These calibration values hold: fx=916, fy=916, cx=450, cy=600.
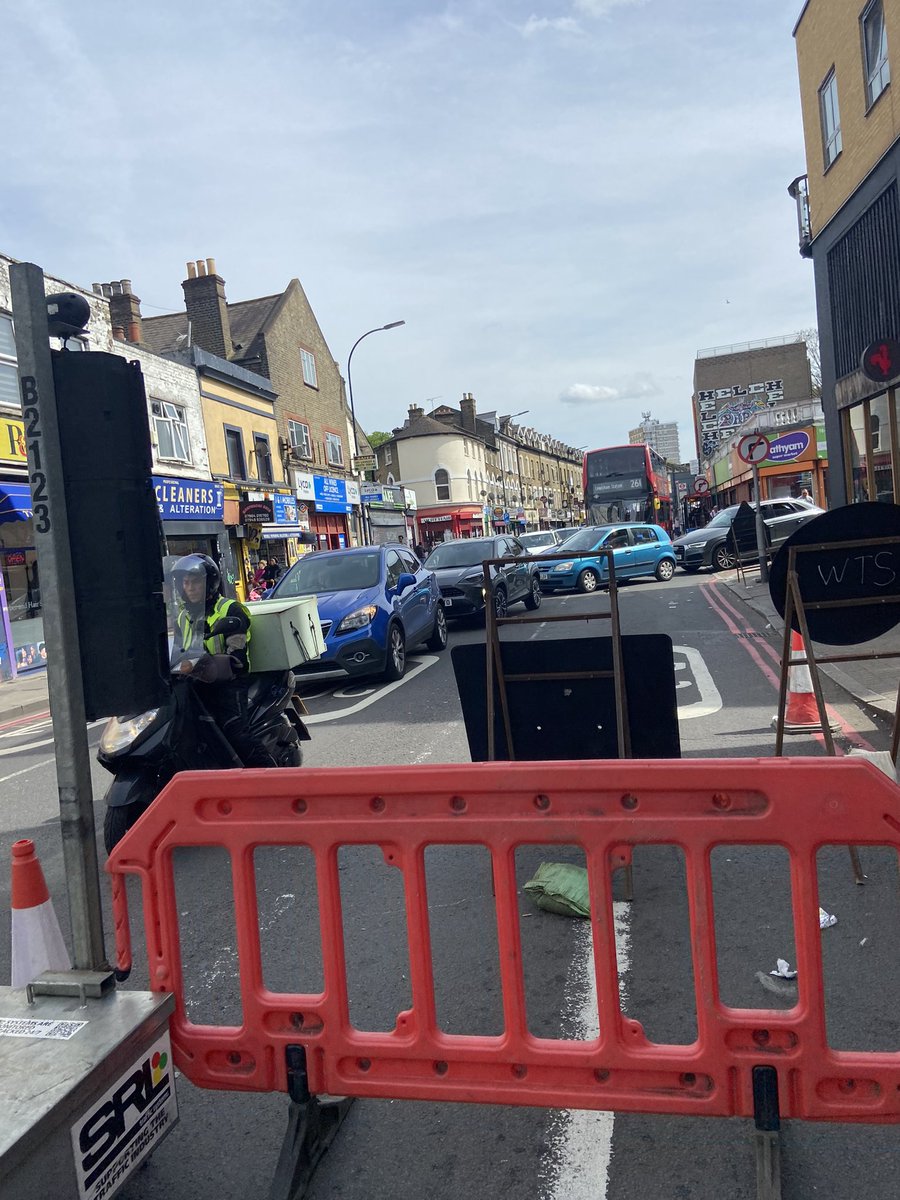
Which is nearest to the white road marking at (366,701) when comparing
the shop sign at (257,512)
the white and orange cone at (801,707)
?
the white and orange cone at (801,707)

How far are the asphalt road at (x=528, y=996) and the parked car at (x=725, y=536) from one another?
16143 millimetres

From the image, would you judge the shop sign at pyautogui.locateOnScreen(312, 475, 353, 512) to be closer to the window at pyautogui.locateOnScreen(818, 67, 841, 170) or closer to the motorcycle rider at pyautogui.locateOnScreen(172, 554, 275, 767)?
the window at pyautogui.locateOnScreen(818, 67, 841, 170)

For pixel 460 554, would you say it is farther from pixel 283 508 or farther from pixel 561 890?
pixel 283 508

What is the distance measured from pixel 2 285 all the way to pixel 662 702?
17684mm

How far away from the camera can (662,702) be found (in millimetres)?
4750

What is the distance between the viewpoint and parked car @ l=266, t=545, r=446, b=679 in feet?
35.3

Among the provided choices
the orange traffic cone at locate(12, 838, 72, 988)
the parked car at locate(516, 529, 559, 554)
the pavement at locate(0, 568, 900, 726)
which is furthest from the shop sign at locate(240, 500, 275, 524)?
the orange traffic cone at locate(12, 838, 72, 988)

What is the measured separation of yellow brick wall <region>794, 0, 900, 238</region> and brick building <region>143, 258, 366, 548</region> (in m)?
17.9

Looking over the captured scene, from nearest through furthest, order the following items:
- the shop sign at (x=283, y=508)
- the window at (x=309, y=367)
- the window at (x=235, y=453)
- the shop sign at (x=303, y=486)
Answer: the window at (x=235, y=453) < the shop sign at (x=283, y=508) < the shop sign at (x=303, y=486) < the window at (x=309, y=367)

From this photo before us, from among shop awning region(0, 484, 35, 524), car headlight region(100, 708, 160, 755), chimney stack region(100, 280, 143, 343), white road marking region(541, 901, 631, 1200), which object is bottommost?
white road marking region(541, 901, 631, 1200)

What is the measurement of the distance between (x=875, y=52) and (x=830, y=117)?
259 cm

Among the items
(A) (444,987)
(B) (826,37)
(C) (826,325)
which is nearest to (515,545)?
(C) (826,325)

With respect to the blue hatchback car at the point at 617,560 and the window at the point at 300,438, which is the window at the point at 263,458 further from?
the blue hatchback car at the point at 617,560

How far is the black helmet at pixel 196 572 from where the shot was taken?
5926 millimetres
